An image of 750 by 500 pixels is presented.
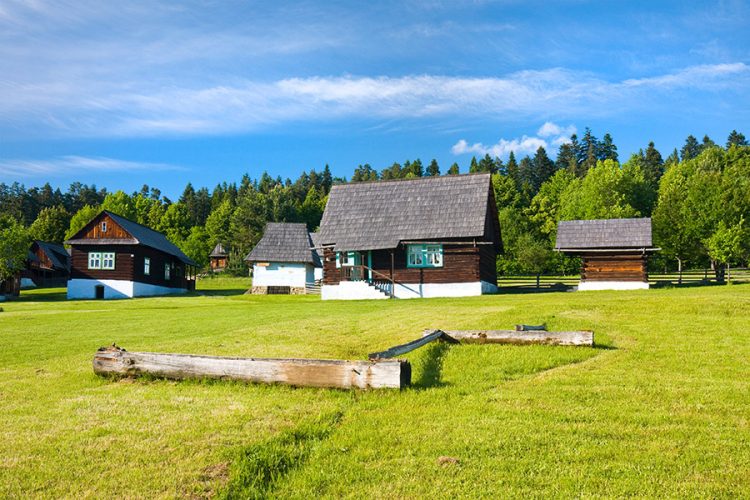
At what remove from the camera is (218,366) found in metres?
8.92

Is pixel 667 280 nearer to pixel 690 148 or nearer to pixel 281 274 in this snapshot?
pixel 281 274

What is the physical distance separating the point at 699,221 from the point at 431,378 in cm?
4764

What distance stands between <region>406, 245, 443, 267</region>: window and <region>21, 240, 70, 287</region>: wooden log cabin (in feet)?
170

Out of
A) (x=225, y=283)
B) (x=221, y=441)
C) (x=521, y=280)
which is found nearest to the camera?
(x=221, y=441)

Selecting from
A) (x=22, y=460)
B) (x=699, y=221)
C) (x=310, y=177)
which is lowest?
(x=22, y=460)

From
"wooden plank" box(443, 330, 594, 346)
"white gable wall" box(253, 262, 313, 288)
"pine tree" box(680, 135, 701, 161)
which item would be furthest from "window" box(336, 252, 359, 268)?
"pine tree" box(680, 135, 701, 161)

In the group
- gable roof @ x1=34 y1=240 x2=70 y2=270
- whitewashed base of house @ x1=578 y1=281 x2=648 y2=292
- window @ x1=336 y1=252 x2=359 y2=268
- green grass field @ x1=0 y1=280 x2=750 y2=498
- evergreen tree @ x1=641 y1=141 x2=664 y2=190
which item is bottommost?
green grass field @ x1=0 y1=280 x2=750 y2=498

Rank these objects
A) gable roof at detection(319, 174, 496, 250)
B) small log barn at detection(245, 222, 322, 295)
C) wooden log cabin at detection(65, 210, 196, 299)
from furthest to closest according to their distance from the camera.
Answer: small log barn at detection(245, 222, 322, 295)
wooden log cabin at detection(65, 210, 196, 299)
gable roof at detection(319, 174, 496, 250)

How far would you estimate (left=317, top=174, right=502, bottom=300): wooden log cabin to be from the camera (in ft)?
113

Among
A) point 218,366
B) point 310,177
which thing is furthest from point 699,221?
point 310,177

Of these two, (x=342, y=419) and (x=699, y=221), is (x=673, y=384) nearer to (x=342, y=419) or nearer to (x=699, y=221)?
(x=342, y=419)

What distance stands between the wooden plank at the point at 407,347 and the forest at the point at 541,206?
3681 centimetres

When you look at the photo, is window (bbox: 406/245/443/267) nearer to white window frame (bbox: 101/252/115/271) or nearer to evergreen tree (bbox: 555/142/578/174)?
white window frame (bbox: 101/252/115/271)

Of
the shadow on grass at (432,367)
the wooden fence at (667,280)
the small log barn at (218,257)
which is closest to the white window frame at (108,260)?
the wooden fence at (667,280)
